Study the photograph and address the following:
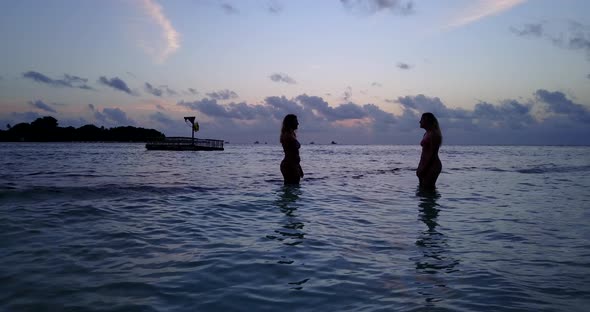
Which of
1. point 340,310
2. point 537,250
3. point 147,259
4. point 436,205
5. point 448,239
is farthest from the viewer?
point 436,205

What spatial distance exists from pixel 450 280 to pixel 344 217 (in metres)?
3.87

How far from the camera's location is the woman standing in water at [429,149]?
1166 cm

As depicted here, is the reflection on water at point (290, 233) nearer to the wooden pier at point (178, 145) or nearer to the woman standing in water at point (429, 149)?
the woman standing in water at point (429, 149)

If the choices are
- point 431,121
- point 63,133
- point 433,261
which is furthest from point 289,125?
point 63,133

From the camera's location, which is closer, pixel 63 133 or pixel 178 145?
pixel 178 145

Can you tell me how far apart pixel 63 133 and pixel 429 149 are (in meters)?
147

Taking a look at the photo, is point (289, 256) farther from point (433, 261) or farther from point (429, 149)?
point (429, 149)

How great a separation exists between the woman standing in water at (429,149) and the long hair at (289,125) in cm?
400

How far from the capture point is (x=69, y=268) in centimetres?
427

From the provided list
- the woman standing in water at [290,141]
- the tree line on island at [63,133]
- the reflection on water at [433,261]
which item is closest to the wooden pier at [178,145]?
the woman standing in water at [290,141]

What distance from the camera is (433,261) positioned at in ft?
15.3

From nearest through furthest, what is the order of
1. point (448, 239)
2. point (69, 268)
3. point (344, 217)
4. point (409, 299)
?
point (409, 299) → point (69, 268) → point (448, 239) → point (344, 217)

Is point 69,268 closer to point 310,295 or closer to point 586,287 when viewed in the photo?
point 310,295

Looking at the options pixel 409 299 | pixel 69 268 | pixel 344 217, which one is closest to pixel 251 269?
pixel 409 299
